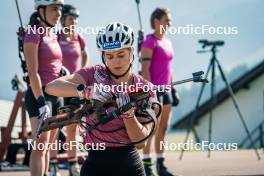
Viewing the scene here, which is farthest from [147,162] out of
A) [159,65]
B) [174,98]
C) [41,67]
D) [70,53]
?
[41,67]

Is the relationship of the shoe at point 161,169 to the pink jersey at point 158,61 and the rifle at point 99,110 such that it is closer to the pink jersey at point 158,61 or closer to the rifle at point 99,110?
the pink jersey at point 158,61

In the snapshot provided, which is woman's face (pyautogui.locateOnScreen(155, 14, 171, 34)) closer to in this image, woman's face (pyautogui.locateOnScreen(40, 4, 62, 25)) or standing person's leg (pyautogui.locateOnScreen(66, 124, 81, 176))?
standing person's leg (pyautogui.locateOnScreen(66, 124, 81, 176))

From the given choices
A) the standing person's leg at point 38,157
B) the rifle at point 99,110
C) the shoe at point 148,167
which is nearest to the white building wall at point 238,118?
the shoe at point 148,167

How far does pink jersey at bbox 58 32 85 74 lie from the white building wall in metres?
19.4

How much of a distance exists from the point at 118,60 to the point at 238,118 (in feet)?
78.2

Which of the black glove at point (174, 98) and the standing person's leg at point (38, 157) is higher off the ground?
the black glove at point (174, 98)

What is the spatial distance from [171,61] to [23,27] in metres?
2.25

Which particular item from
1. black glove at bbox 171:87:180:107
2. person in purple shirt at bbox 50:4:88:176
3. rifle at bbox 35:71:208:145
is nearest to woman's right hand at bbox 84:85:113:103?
rifle at bbox 35:71:208:145

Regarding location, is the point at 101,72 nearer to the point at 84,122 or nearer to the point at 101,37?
the point at 101,37

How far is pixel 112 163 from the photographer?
4098 millimetres

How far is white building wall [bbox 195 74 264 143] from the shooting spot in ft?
87.2

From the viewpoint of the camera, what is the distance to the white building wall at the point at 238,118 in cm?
2658

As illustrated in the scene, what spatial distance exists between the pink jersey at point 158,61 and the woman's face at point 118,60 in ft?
11.7

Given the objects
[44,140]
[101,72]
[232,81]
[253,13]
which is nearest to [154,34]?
[44,140]
